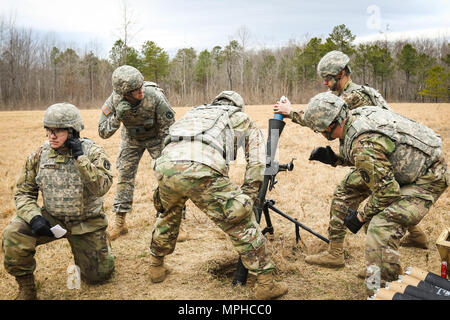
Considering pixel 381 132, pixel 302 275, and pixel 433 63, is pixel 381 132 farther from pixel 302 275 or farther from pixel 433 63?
pixel 433 63

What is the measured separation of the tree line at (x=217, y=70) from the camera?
135 ft

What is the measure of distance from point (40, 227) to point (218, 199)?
5.47 feet

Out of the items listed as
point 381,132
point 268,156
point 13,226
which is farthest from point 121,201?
point 381,132

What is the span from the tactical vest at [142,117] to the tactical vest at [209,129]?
5.35ft

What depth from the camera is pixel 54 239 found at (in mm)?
3842

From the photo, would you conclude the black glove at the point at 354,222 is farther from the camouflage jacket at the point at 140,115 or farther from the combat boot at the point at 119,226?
the combat boot at the point at 119,226

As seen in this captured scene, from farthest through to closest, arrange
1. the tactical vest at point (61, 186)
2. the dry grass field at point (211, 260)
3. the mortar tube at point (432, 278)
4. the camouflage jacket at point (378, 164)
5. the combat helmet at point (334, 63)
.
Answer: the combat helmet at point (334, 63), the dry grass field at point (211, 260), the tactical vest at point (61, 186), the camouflage jacket at point (378, 164), the mortar tube at point (432, 278)

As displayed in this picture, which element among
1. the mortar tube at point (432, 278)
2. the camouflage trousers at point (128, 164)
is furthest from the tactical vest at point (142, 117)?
the mortar tube at point (432, 278)

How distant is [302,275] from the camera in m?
4.40

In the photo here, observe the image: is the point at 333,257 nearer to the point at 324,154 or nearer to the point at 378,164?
the point at 324,154

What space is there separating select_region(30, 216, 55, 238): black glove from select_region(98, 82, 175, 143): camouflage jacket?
80.6 inches

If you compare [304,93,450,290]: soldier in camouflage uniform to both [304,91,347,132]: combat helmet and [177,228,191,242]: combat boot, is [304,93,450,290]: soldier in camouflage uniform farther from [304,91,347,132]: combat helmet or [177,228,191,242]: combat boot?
[177,228,191,242]: combat boot

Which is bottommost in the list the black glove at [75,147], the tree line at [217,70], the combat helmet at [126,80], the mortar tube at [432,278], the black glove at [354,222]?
the mortar tube at [432,278]

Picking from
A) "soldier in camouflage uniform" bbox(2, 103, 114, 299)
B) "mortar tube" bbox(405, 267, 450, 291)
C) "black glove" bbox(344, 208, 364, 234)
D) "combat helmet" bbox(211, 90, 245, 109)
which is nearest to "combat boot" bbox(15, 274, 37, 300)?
"soldier in camouflage uniform" bbox(2, 103, 114, 299)
